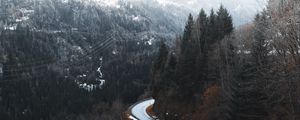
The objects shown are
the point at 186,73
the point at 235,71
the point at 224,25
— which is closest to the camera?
the point at 235,71

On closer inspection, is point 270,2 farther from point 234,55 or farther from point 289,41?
point 234,55

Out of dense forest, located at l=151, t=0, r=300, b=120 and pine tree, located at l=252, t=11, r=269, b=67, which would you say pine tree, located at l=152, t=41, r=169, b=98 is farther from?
pine tree, located at l=252, t=11, r=269, b=67

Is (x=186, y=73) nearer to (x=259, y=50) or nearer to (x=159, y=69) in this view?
(x=159, y=69)

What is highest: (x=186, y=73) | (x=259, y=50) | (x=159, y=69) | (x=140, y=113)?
(x=259, y=50)

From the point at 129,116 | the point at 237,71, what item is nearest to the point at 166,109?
the point at 129,116

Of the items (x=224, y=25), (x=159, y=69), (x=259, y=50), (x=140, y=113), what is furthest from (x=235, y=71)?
(x=159, y=69)

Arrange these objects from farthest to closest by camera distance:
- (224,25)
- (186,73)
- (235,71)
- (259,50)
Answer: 1. (224,25)
2. (186,73)
3. (235,71)
4. (259,50)

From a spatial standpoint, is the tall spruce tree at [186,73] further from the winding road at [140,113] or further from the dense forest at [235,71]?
the winding road at [140,113]

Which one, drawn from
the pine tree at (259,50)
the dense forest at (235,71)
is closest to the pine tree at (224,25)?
the dense forest at (235,71)
